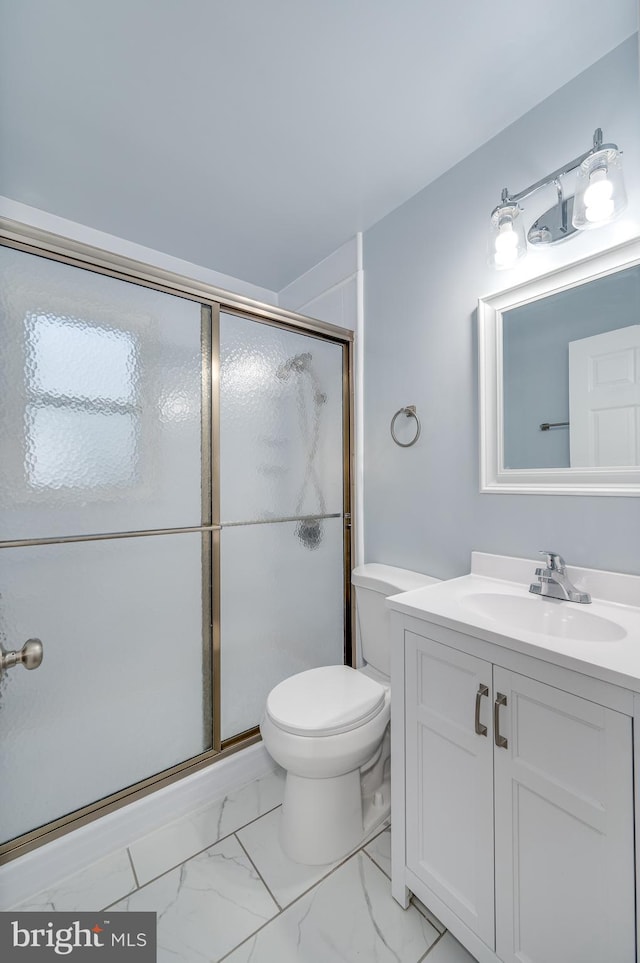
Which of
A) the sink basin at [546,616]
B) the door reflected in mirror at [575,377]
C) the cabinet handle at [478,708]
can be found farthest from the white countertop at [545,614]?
the door reflected in mirror at [575,377]

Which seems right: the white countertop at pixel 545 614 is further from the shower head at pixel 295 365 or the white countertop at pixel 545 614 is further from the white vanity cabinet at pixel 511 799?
the shower head at pixel 295 365

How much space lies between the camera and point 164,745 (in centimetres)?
153

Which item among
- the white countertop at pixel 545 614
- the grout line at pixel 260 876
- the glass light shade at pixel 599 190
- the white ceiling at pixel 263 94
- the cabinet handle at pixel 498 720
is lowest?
the grout line at pixel 260 876

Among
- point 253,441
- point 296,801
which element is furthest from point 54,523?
point 296,801

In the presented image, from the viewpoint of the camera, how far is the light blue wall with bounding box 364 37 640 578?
117cm

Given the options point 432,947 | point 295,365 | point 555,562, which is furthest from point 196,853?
point 295,365

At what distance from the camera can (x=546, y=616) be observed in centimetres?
115

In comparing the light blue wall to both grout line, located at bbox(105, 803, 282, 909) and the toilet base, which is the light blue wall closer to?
the toilet base

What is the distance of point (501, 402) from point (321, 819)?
58.6 inches

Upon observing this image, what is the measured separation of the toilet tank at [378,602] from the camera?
5.33 ft

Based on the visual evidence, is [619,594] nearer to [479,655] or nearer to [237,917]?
[479,655]

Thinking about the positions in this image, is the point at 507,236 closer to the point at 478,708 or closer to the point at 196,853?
the point at 478,708

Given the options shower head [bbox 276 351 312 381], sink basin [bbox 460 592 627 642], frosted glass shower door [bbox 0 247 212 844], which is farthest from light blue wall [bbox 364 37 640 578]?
frosted glass shower door [bbox 0 247 212 844]

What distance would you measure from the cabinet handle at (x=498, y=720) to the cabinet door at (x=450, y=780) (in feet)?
0.06
